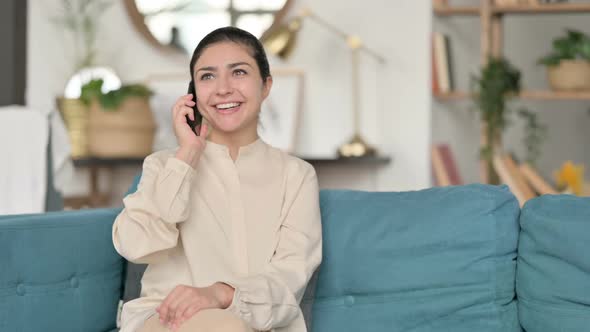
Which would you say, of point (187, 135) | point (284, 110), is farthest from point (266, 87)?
point (284, 110)

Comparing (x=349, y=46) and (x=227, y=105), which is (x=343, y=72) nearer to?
(x=349, y=46)

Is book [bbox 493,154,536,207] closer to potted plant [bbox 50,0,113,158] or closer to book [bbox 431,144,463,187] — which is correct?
book [bbox 431,144,463,187]

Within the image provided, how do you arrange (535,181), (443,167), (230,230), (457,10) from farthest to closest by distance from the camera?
(457,10), (443,167), (535,181), (230,230)

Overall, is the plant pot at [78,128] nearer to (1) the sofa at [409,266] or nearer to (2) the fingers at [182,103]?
(1) the sofa at [409,266]

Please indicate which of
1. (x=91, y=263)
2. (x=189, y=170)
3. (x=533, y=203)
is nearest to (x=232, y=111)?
(x=189, y=170)

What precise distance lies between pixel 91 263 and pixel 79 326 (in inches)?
5.6

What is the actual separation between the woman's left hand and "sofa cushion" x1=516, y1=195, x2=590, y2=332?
66cm

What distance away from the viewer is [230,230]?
6.82 feet

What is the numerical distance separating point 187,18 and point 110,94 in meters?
0.78

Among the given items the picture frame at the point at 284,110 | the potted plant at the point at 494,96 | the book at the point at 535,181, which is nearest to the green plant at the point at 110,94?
the picture frame at the point at 284,110

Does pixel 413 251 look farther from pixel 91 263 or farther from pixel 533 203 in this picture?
pixel 91 263

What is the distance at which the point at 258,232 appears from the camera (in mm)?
2084

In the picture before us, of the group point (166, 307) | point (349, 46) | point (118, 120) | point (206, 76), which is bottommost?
point (166, 307)

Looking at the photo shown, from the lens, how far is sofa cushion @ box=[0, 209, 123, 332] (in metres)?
2.03
